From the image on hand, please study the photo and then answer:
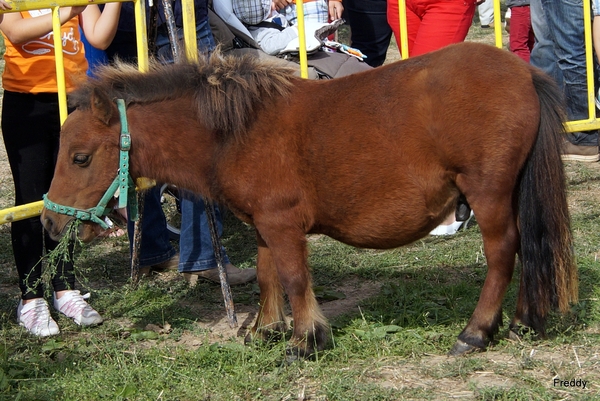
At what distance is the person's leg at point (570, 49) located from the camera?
6.23 metres

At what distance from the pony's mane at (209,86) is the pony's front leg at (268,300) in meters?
0.72

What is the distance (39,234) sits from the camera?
4418mm

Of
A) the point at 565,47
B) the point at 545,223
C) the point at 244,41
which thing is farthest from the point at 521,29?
the point at 545,223

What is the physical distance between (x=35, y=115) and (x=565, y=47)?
14.0ft

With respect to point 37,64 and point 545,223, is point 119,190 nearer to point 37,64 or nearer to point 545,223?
point 37,64

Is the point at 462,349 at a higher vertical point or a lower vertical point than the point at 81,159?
lower

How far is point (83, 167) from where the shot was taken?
3605mm

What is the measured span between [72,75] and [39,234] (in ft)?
3.00

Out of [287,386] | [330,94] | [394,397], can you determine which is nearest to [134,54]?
[330,94]

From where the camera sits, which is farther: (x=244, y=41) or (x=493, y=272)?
(x=244, y=41)

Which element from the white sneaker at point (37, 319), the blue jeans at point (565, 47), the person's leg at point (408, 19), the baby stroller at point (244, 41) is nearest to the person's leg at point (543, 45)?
the blue jeans at point (565, 47)

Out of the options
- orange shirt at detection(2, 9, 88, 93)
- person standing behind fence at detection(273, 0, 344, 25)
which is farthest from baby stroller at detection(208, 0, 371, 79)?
orange shirt at detection(2, 9, 88, 93)

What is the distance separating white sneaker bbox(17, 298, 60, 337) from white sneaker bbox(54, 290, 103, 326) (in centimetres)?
13

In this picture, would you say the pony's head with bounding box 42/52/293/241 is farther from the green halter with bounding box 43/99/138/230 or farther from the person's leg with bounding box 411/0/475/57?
the person's leg with bounding box 411/0/475/57
